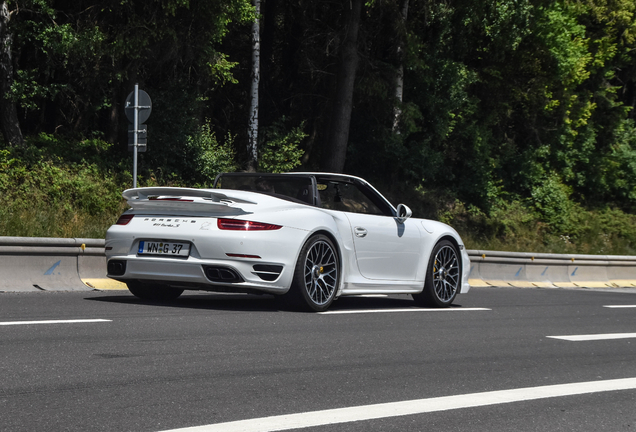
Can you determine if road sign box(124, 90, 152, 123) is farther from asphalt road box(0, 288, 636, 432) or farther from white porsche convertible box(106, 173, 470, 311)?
asphalt road box(0, 288, 636, 432)

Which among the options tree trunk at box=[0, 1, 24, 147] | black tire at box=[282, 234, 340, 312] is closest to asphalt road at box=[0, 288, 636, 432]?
black tire at box=[282, 234, 340, 312]

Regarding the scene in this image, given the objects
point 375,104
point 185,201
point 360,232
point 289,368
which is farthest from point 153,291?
point 375,104

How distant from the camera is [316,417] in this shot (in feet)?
12.8

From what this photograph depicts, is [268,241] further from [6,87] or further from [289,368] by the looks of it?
[6,87]

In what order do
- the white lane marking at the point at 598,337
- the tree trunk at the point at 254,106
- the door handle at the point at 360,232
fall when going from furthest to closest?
the tree trunk at the point at 254,106
the door handle at the point at 360,232
the white lane marking at the point at 598,337

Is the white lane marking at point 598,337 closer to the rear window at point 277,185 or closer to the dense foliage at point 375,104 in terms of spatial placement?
the rear window at point 277,185

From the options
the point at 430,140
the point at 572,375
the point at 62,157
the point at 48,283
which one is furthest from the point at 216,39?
the point at 572,375

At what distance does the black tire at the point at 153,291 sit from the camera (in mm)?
8398

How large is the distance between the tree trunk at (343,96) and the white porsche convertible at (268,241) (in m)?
15.9

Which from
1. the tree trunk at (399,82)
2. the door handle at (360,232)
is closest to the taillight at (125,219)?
the door handle at (360,232)

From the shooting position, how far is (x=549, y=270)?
57.8ft

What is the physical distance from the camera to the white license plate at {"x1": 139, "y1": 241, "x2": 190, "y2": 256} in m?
7.57

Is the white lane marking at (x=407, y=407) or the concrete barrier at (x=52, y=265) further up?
the white lane marking at (x=407, y=407)

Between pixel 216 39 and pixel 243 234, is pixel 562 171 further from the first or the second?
pixel 243 234
